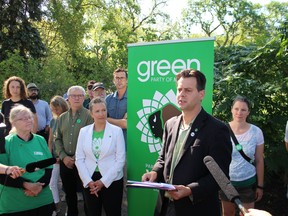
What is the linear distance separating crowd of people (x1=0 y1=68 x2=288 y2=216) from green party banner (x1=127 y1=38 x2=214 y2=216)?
24cm

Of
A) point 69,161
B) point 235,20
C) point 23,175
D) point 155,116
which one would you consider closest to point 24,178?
point 23,175

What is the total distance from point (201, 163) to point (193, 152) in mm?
101

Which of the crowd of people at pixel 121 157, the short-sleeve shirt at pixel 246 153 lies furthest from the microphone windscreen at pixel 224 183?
the short-sleeve shirt at pixel 246 153

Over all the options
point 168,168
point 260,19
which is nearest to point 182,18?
point 260,19

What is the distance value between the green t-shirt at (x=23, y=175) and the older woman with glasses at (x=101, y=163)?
559mm

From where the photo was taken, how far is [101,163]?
11.3ft

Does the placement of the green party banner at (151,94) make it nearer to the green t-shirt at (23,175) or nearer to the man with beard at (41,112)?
the green t-shirt at (23,175)

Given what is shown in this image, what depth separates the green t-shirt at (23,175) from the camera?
2.88 meters

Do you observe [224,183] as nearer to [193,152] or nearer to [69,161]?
[193,152]

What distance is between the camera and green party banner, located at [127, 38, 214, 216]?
317 cm

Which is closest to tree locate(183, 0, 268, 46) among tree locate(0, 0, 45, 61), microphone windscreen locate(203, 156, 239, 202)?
tree locate(0, 0, 45, 61)

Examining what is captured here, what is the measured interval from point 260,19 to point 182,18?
9.27 metres

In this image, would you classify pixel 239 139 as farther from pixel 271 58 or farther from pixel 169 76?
pixel 271 58

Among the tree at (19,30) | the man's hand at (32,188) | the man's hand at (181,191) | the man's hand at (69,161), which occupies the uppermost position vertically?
the tree at (19,30)
